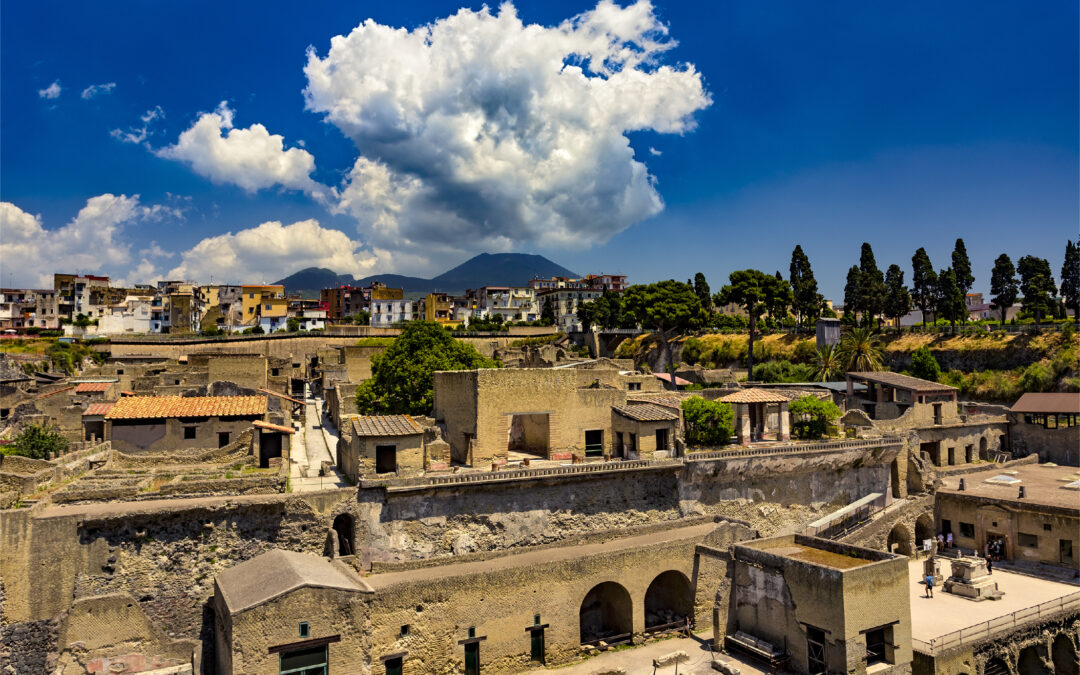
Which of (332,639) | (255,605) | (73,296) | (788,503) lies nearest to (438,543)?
(332,639)

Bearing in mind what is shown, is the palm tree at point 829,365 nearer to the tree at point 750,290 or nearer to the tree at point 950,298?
the tree at point 750,290

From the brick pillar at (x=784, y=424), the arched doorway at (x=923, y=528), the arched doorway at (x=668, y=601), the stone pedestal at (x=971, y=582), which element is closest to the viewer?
the arched doorway at (x=668, y=601)

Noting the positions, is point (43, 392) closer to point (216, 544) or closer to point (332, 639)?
point (216, 544)

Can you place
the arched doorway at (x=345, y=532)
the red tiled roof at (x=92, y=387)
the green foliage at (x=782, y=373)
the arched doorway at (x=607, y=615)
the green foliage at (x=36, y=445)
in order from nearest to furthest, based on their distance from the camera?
the arched doorway at (x=345, y=532) → the arched doorway at (x=607, y=615) → the green foliage at (x=36, y=445) → the red tiled roof at (x=92, y=387) → the green foliage at (x=782, y=373)

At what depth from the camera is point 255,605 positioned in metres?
16.4

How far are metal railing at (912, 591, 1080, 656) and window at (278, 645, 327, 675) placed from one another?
1744 centimetres

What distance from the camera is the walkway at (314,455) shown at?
24.3m

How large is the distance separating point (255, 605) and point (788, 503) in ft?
73.3

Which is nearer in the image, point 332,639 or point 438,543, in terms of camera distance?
point 332,639

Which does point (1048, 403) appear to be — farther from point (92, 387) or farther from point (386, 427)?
point (92, 387)

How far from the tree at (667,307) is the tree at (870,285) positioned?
568 inches

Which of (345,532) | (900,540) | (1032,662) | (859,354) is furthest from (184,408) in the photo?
(859,354)

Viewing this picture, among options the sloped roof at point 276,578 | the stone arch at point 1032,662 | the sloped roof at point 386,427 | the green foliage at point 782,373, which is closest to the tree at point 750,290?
the green foliage at point 782,373

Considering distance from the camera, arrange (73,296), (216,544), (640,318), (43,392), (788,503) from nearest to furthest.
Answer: (216,544), (788,503), (43,392), (640,318), (73,296)
